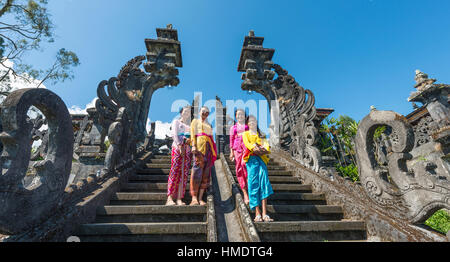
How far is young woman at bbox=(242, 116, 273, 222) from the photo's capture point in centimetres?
305

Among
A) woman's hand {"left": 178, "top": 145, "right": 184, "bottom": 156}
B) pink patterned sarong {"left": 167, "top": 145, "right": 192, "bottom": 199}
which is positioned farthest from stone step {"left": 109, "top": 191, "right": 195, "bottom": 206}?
woman's hand {"left": 178, "top": 145, "right": 184, "bottom": 156}

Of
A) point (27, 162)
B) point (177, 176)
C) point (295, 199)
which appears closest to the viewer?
point (27, 162)

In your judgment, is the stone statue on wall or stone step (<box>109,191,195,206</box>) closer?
the stone statue on wall

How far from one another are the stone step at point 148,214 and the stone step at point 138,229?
0.42 meters

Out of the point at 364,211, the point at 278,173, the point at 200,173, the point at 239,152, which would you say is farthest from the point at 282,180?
the point at 200,173

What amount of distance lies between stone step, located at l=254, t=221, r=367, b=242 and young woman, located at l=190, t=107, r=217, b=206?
122 cm

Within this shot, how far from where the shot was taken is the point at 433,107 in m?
7.35

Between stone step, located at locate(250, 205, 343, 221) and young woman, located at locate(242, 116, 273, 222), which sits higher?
young woman, located at locate(242, 116, 273, 222)

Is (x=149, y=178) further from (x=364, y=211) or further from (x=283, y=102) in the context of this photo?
(x=283, y=102)

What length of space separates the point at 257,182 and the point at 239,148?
851mm

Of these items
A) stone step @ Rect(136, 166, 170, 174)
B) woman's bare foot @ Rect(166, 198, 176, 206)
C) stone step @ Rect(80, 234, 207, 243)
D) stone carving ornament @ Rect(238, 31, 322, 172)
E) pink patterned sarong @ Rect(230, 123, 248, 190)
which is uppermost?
stone carving ornament @ Rect(238, 31, 322, 172)

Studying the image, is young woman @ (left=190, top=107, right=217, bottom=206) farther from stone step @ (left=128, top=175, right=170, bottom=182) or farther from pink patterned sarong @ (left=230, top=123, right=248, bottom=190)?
stone step @ (left=128, top=175, right=170, bottom=182)

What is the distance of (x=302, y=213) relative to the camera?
131 inches
